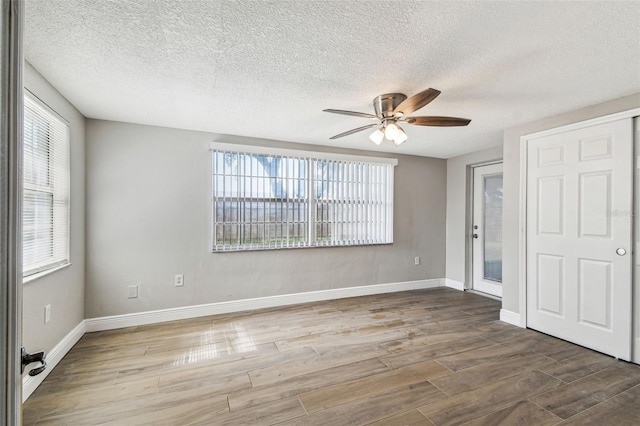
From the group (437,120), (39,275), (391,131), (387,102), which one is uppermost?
(387,102)

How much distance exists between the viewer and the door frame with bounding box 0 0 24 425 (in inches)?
22.0

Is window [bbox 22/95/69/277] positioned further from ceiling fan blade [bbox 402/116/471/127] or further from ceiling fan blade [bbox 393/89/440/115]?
ceiling fan blade [bbox 402/116/471/127]

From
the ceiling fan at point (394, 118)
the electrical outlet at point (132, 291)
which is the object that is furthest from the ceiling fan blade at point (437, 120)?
the electrical outlet at point (132, 291)

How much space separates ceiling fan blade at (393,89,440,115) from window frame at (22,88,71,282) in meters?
2.63

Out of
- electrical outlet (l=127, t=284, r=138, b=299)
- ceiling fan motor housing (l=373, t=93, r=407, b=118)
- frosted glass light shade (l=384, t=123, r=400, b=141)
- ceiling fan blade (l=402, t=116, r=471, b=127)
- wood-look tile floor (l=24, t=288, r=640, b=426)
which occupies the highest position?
ceiling fan motor housing (l=373, t=93, r=407, b=118)

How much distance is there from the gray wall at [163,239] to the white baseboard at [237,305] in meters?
0.07

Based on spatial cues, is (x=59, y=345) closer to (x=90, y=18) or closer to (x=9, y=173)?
(x=90, y=18)

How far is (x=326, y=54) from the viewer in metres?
1.83

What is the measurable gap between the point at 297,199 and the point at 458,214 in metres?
2.76

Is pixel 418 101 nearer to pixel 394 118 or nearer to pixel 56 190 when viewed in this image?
pixel 394 118

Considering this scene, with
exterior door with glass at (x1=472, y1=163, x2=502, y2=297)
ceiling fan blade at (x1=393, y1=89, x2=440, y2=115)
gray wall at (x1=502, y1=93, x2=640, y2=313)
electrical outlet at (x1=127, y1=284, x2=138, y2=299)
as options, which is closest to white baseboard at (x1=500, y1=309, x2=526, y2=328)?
gray wall at (x1=502, y1=93, x2=640, y2=313)

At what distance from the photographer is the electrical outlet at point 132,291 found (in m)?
3.15

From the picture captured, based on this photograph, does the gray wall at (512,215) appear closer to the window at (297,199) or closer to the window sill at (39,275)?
the window at (297,199)

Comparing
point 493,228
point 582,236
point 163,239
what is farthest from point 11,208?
point 493,228
